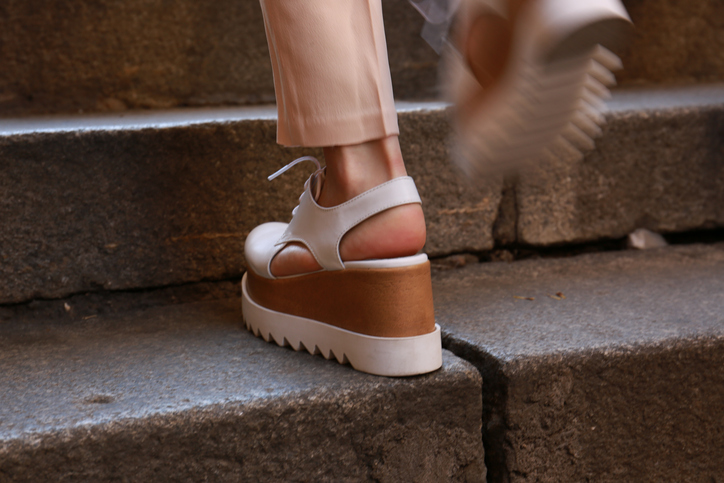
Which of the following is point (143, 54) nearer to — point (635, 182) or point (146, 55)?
point (146, 55)

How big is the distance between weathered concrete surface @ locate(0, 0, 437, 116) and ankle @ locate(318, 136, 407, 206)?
0.98 m

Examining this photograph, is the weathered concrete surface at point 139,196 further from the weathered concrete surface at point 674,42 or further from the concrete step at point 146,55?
the weathered concrete surface at point 674,42

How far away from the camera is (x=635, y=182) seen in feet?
4.42

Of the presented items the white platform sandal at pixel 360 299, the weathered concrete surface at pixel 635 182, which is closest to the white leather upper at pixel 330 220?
the white platform sandal at pixel 360 299

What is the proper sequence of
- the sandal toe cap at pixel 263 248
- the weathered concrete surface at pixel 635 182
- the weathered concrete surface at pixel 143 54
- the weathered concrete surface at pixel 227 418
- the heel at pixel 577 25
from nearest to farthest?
the heel at pixel 577 25, the weathered concrete surface at pixel 227 418, the sandal toe cap at pixel 263 248, the weathered concrete surface at pixel 635 182, the weathered concrete surface at pixel 143 54

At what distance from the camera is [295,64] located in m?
0.73

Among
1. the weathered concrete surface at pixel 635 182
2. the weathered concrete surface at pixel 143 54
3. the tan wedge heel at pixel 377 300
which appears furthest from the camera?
the weathered concrete surface at pixel 143 54

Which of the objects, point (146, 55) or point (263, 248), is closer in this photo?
point (263, 248)

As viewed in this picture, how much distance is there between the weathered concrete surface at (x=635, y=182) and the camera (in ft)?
4.30

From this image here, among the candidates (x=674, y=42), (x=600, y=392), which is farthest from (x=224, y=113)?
(x=674, y=42)

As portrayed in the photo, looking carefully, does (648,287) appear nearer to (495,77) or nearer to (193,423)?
(495,77)

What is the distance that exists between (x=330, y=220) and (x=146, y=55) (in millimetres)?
1063

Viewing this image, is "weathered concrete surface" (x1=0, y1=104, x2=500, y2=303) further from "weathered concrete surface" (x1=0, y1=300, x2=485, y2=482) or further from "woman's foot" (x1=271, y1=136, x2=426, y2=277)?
"woman's foot" (x1=271, y1=136, x2=426, y2=277)

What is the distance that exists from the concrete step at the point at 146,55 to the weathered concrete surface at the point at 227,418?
35.4 inches
